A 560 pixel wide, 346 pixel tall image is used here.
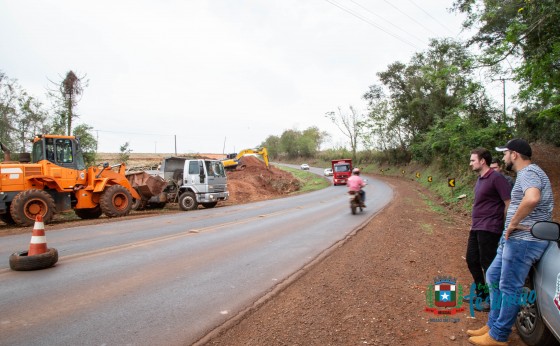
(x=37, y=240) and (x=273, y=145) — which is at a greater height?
(x=273, y=145)

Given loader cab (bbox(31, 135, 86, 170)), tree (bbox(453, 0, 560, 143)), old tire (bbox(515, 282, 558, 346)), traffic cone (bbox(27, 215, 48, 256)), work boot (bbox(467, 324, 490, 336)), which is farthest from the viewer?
loader cab (bbox(31, 135, 86, 170))

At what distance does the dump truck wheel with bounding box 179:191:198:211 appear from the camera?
17859 millimetres

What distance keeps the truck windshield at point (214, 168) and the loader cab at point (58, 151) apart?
19.9ft

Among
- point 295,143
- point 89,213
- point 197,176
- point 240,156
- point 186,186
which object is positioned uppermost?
point 295,143

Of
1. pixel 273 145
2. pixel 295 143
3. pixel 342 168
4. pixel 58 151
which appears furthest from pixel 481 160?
pixel 273 145

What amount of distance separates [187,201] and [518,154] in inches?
640

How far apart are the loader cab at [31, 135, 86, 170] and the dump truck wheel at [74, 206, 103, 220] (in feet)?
6.37

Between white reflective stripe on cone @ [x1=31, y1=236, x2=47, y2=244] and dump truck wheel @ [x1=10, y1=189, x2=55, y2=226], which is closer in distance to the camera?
white reflective stripe on cone @ [x1=31, y1=236, x2=47, y2=244]

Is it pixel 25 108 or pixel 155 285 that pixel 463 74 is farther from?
pixel 25 108

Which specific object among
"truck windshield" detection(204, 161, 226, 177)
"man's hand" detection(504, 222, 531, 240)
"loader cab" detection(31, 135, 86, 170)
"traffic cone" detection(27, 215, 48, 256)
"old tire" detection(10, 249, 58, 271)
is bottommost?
"old tire" detection(10, 249, 58, 271)

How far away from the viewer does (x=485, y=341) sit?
3.43 metres

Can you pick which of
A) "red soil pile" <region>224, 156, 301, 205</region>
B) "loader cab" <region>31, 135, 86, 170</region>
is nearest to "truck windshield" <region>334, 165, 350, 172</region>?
"red soil pile" <region>224, 156, 301, 205</region>

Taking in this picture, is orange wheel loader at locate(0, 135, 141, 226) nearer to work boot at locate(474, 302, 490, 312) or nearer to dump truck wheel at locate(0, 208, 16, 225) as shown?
dump truck wheel at locate(0, 208, 16, 225)

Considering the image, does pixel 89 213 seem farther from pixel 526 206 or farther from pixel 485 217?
pixel 526 206
